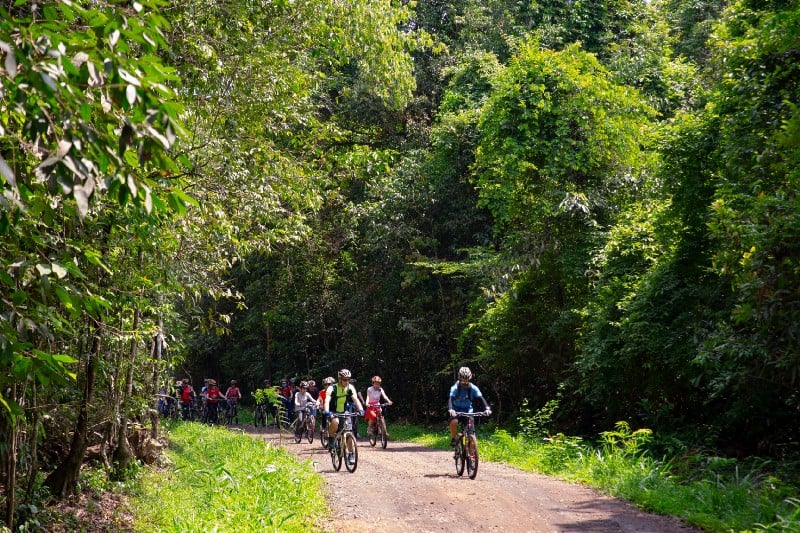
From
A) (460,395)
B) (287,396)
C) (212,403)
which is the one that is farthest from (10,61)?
(212,403)

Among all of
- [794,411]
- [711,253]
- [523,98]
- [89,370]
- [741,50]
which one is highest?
[523,98]

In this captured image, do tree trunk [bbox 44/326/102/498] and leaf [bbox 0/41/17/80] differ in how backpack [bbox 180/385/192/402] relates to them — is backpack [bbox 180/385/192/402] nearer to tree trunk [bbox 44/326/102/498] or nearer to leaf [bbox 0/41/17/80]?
tree trunk [bbox 44/326/102/498]

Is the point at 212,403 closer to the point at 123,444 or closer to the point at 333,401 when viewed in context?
the point at 333,401

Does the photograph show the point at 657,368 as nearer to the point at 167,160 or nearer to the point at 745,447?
the point at 745,447

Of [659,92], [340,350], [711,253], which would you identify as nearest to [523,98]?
[659,92]

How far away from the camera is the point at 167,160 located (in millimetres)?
3734

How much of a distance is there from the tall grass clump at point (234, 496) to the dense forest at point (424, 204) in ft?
3.95

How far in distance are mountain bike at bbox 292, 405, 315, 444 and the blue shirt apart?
8.81 meters

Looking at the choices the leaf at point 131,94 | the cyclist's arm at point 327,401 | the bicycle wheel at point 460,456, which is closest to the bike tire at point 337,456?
the cyclist's arm at point 327,401

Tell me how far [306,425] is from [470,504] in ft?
39.0

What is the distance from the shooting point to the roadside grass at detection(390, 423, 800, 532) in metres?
8.59

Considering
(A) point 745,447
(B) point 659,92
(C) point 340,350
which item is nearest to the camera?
(A) point 745,447

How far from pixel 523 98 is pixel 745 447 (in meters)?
9.66

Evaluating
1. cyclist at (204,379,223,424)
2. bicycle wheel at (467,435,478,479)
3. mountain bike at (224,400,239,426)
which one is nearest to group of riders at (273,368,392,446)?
mountain bike at (224,400,239,426)
